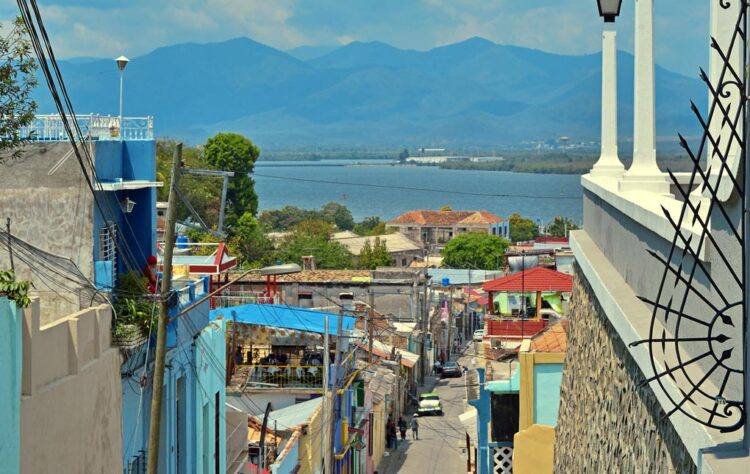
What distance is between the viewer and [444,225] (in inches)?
5645

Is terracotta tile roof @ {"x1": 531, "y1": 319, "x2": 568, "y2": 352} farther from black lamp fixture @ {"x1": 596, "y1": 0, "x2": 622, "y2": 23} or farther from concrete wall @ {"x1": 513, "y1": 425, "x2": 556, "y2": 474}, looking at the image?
black lamp fixture @ {"x1": 596, "y1": 0, "x2": 622, "y2": 23}

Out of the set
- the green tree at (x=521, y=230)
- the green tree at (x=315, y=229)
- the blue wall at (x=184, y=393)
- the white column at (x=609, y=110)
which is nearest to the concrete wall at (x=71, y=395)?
the blue wall at (x=184, y=393)

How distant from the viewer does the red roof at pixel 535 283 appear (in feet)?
130

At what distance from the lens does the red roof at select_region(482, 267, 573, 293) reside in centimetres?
3962

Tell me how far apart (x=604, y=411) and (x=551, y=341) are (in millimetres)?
13132

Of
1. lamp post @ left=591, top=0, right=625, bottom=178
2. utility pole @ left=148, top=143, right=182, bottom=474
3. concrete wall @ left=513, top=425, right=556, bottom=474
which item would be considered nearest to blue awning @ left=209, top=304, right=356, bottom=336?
concrete wall @ left=513, top=425, right=556, bottom=474

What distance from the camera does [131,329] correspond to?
686 inches

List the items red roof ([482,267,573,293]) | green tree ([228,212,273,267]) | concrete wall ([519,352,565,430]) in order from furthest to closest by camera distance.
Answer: green tree ([228,212,273,267])
red roof ([482,267,573,293])
concrete wall ([519,352,565,430])

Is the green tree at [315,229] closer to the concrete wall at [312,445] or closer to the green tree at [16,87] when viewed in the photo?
the concrete wall at [312,445]

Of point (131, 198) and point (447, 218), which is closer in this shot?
point (131, 198)

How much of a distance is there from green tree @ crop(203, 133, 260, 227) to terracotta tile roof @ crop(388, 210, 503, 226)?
33.2 meters

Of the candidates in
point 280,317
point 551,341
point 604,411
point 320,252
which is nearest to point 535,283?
point 280,317

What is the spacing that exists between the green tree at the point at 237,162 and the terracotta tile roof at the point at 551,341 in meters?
78.8

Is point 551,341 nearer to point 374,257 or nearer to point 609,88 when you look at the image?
point 609,88
